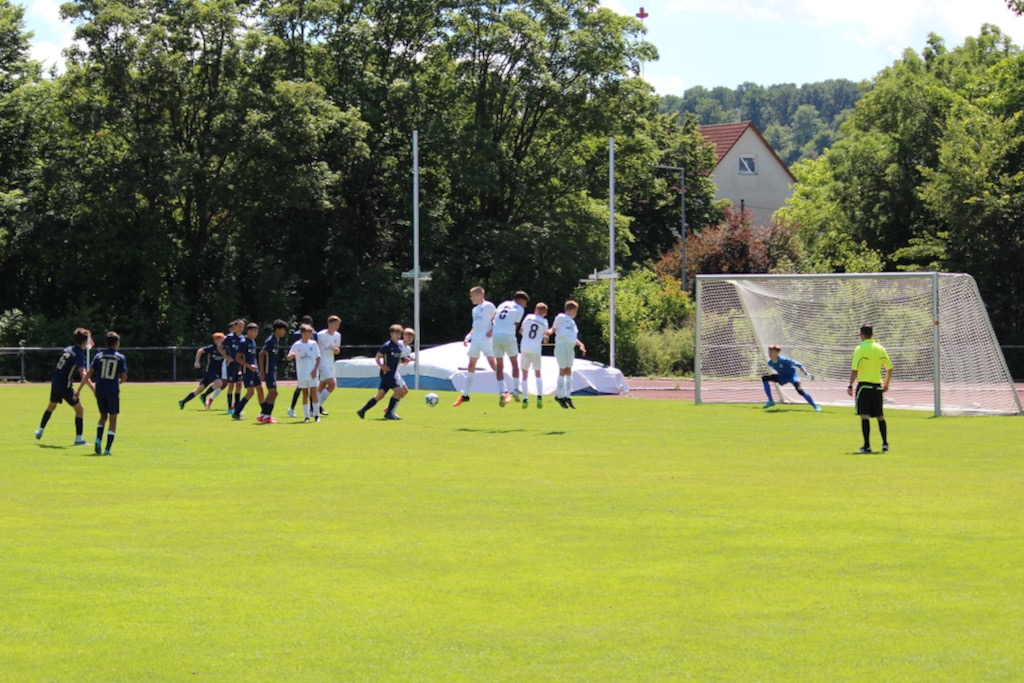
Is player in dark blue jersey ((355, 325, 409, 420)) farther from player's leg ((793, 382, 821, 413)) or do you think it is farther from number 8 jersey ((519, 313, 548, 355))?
player's leg ((793, 382, 821, 413))

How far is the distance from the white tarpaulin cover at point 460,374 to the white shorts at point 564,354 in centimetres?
618

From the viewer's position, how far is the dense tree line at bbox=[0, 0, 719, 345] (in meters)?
45.2

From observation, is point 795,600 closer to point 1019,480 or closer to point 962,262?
point 1019,480

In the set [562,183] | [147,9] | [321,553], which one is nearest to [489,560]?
[321,553]

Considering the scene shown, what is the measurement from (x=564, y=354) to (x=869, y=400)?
8.93 meters

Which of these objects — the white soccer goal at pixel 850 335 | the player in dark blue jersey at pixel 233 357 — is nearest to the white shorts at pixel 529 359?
the white soccer goal at pixel 850 335

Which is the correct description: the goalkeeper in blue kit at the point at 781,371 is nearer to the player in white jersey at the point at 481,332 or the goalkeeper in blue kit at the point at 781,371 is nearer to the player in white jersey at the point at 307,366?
the player in white jersey at the point at 481,332

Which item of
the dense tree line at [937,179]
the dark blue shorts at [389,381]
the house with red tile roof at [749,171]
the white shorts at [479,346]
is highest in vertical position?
the house with red tile roof at [749,171]

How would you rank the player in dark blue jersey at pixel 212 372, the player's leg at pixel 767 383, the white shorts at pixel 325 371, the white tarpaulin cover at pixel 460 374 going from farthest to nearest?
the white tarpaulin cover at pixel 460 374, the player's leg at pixel 767 383, the player in dark blue jersey at pixel 212 372, the white shorts at pixel 325 371

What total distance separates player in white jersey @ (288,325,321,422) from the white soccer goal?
9.04 meters

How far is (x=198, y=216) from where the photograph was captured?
4797cm

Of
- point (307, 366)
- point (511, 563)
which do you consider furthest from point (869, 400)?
point (307, 366)

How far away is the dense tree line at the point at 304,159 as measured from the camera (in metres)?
45.2

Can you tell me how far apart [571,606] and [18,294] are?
1773 inches
